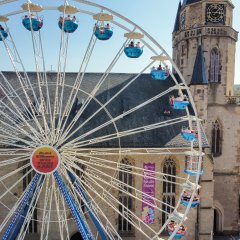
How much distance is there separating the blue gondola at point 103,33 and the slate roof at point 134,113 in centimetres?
1049

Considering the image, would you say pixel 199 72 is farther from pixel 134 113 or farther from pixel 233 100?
pixel 134 113

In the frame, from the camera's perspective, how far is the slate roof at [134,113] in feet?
83.7

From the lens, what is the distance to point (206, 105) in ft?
91.0

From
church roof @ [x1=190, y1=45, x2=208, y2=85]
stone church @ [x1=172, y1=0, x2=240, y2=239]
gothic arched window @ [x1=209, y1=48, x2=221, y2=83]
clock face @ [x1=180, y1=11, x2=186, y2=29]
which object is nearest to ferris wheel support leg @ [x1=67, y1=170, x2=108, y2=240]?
church roof @ [x1=190, y1=45, x2=208, y2=85]

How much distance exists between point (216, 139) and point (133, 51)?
17.0 metres

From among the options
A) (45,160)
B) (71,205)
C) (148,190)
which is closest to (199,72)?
(148,190)

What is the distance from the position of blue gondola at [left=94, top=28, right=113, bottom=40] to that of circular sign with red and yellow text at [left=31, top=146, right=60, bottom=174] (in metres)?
5.86

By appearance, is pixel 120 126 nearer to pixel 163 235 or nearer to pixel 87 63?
pixel 163 235

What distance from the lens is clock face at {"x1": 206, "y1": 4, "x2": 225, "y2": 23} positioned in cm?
2912

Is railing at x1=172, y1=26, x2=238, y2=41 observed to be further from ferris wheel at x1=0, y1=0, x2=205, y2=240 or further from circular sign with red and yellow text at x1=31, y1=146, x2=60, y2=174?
circular sign with red and yellow text at x1=31, y1=146, x2=60, y2=174

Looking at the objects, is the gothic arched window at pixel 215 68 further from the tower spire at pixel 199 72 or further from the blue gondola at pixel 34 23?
the blue gondola at pixel 34 23

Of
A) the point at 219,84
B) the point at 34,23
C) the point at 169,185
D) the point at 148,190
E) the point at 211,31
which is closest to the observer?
the point at 34,23

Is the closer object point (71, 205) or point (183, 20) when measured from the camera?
point (71, 205)

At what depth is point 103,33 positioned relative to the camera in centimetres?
1609
